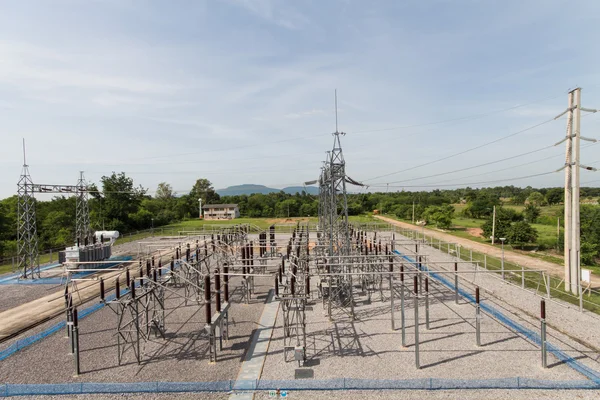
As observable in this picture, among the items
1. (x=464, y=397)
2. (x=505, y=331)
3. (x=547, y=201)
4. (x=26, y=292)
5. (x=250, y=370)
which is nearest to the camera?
(x=464, y=397)

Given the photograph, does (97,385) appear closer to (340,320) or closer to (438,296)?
(340,320)

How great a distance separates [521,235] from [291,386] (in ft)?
110

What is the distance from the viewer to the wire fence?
944 cm

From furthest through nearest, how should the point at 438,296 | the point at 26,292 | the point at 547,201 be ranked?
the point at 547,201, the point at 26,292, the point at 438,296

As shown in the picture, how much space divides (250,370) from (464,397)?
6109mm

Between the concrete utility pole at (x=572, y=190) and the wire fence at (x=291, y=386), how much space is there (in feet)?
36.0

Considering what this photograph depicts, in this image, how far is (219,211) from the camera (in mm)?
90750

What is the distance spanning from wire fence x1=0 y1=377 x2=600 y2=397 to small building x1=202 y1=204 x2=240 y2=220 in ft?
264

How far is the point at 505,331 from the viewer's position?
13.4 meters

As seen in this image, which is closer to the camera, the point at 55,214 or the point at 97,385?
the point at 97,385

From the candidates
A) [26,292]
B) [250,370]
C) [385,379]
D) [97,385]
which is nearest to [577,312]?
[385,379]

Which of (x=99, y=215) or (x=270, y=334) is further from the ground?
(x=99, y=215)

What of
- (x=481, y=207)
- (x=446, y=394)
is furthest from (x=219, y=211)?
(x=446, y=394)

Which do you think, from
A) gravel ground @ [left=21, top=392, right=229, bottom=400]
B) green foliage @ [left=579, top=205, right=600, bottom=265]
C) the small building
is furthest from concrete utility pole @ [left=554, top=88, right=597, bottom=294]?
the small building
